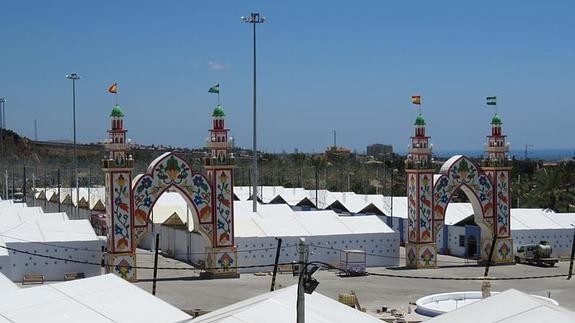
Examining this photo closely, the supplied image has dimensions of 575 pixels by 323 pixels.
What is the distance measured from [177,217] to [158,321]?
24.8m

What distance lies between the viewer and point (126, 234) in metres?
33.9

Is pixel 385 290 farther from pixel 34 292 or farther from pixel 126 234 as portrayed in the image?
pixel 34 292

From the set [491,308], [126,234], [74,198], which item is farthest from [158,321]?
[74,198]

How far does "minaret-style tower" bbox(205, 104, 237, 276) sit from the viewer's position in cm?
3606

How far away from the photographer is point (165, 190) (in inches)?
1367

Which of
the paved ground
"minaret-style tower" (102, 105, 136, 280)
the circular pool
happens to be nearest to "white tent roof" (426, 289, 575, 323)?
the circular pool

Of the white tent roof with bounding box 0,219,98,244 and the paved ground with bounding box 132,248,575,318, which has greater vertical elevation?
the white tent roof with bounding box 0,219,98,244

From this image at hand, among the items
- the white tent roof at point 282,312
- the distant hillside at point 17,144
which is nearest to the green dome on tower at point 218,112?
the white tent roof at point 282,312

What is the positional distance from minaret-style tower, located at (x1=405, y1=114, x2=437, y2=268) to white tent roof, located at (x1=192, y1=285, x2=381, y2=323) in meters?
20.9

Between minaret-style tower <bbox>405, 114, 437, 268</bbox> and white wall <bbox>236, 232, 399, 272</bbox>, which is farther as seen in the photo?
minaret-style tower <bbox>405, 114, 437, 268</bbox>

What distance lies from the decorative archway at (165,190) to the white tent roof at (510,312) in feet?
63.6

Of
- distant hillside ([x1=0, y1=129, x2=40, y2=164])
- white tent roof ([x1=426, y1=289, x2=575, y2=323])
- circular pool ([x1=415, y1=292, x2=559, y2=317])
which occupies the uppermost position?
distant hillside ([x1=0, y1=129, x2=40, y2=164])

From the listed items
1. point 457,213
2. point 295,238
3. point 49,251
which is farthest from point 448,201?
point 49,251

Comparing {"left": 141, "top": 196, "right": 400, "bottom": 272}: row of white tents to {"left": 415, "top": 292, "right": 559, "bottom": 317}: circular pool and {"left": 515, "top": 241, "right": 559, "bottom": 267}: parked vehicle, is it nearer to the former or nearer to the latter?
{"left": 515, "top": 241, "right": 559, "bottom": 267}: parked vehicle
